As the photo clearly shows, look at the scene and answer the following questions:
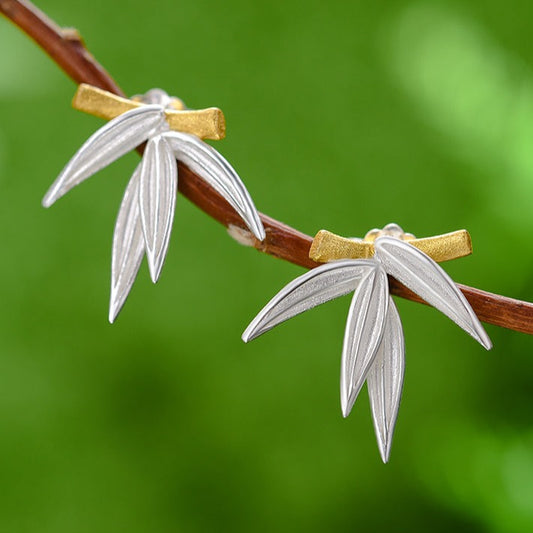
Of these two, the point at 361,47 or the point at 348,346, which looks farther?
the point at 361,47

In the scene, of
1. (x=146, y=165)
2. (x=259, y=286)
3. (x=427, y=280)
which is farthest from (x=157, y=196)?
(x=259, y=286)

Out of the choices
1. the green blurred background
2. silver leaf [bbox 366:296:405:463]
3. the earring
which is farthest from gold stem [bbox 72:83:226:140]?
the green blurred background

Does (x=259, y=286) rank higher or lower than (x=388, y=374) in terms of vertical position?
higher

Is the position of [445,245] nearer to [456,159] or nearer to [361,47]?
[456,159]

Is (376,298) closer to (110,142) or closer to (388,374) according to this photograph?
(388,374)

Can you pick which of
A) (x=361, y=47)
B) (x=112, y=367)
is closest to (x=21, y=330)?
(x=112, y=367)

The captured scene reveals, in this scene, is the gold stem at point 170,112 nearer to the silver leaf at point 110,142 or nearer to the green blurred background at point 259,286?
the silver leaf at point 110,142
